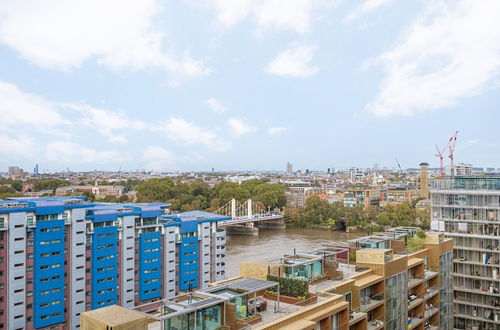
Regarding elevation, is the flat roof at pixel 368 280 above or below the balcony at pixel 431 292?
above

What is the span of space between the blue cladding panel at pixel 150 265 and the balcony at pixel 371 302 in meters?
10.4

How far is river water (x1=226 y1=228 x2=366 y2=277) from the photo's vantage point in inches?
1029

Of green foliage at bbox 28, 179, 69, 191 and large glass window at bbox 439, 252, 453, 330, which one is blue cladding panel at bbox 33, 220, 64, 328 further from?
green foliage at bbox 28, 179, 69, 191

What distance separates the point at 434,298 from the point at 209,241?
1048 centimetres

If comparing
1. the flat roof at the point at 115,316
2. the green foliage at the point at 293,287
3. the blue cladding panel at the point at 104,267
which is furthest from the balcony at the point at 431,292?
the blue cladding panel at the point at 104,267

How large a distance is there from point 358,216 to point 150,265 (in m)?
27.8

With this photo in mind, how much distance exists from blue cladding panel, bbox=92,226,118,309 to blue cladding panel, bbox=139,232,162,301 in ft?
3.92

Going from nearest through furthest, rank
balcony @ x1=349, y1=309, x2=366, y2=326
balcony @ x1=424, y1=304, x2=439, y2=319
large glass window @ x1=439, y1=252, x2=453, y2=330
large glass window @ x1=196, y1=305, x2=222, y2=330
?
1. large glass window @ x1=196, y1=305, x2=222, y2=330
2. balcony @ x1=349, y1=309, x2=366, y2=326
3. balcony @ x1=424, y1=304, x2=439, y2=319
4. large glass window @ x1=439, y1=252, x2=453, y2=330

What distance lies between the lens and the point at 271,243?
32531 mm

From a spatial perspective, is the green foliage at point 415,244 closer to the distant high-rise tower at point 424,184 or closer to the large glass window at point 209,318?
the large glass window at point 209,318

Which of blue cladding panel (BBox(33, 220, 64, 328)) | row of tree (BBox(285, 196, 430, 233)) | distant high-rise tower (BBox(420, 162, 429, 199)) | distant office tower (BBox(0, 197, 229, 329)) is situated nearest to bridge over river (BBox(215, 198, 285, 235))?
row of tree (BBox(285, 196, 430, 233))

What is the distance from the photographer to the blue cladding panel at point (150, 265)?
634 inches

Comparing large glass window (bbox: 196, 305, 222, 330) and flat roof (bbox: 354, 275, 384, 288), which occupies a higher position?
large glass window (bbox: 196, 305, 222, 330)

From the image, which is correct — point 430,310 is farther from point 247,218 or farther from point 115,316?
point 247,218
